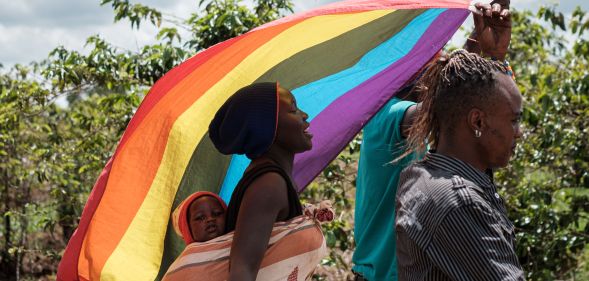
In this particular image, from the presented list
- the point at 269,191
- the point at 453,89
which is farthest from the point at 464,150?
the point at 269,191

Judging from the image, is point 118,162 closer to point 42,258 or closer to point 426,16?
point 426,16

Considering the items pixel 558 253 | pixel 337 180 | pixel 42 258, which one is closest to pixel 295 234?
pixel 337 180

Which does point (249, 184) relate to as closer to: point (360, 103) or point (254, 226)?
point (254, 226)

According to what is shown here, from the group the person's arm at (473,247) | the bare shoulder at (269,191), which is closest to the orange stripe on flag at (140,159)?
the bare shoulder at (269,191)

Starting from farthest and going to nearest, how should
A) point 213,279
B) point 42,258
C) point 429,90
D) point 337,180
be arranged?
1. point 42,258
2. point 337,180
3. point 213,279
4. point 429,90

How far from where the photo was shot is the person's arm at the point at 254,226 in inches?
108

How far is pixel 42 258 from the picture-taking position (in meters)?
8.90

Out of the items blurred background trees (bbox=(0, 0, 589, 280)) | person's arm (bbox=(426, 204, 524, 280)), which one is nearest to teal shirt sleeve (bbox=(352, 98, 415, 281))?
person's arm (bbox=(426, 204, 524, 280))

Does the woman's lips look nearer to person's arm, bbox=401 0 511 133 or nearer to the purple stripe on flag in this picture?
the purple stripe on flag

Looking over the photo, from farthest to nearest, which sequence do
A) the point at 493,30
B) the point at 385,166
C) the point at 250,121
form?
the point at 493,30 < the point at 385,166 < the point at 250,121

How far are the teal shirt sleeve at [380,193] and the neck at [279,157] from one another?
39 cm

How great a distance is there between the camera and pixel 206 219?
3064mm

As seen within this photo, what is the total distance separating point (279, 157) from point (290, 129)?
103 millimetres

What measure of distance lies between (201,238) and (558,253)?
3.95 m
